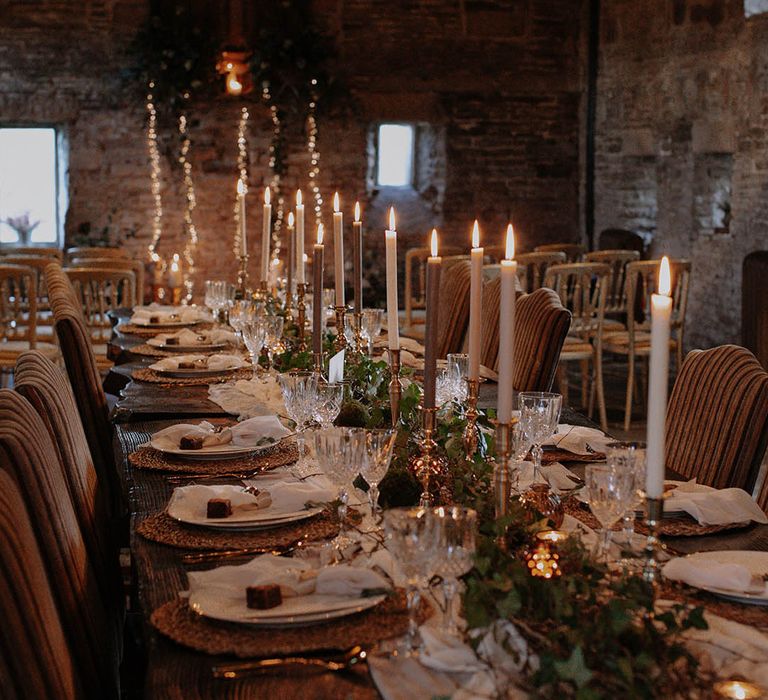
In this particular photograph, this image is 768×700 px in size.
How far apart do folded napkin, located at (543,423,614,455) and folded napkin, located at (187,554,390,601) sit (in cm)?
100

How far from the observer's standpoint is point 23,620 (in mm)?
1498

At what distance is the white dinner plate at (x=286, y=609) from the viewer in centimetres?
152

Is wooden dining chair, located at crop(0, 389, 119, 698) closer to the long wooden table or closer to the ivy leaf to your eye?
the long wooden table

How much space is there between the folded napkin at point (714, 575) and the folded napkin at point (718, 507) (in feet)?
1.05

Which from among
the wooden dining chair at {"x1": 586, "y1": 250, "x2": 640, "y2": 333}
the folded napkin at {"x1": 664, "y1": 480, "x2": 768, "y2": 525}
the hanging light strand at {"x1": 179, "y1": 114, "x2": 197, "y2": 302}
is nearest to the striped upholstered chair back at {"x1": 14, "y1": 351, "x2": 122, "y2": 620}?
the folded napkin at {"x1": 664, "y1": 480, "x2": 768, "y2": 525}

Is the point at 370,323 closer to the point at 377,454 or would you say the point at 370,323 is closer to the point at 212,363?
the point at 212,363

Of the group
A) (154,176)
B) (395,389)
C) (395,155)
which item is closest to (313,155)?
(395,155)

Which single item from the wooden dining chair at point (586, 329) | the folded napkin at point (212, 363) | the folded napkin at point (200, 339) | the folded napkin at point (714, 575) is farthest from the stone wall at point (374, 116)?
the folded napkin at point (714, 575)

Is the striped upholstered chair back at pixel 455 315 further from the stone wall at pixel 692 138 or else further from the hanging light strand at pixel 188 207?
the hanging light strand at pixel 188 207

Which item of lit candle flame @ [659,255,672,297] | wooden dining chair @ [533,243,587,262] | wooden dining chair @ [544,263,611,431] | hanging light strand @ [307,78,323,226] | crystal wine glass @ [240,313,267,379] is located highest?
hanging light strand @ [307,78,323,226]

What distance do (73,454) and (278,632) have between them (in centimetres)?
106

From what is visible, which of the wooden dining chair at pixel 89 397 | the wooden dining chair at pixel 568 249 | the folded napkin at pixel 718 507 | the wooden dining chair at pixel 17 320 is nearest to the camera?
the folded napkin at pixel 718 507

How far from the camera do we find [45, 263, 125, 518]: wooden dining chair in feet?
10.5

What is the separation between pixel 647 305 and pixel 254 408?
5779 millimetres
